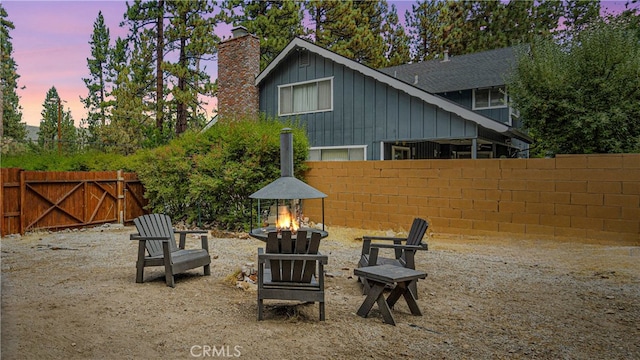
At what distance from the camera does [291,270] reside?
12.6ft

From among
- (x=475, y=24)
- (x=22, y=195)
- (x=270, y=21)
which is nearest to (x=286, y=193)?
(x=22, y=195)

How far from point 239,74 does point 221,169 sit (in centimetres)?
566

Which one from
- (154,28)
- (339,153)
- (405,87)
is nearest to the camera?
(405,87)

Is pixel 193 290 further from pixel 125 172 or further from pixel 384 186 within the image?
pixel 125 172

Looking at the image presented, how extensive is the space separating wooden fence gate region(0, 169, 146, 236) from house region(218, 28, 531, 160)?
429 cm

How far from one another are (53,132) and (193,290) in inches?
1283

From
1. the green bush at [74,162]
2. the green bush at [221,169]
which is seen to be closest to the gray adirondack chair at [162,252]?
the green bush at [221,169]

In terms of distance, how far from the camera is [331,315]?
388 cm

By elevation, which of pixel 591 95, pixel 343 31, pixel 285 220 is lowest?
pixel 285 220

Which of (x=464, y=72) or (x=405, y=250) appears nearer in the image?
(x=405, y=250)

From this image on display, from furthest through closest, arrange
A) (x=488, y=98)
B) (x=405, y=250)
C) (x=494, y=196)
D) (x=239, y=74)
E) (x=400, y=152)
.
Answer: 1. (x=488, y=98)
2. (x=239, y=74)
3. (x=400, y=152)
4. (x=494, y=196)
5. (x=405, y=250)

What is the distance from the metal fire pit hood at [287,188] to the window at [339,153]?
6.47 metres

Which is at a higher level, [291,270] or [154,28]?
[154,28]

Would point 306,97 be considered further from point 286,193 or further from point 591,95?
point 286,193
